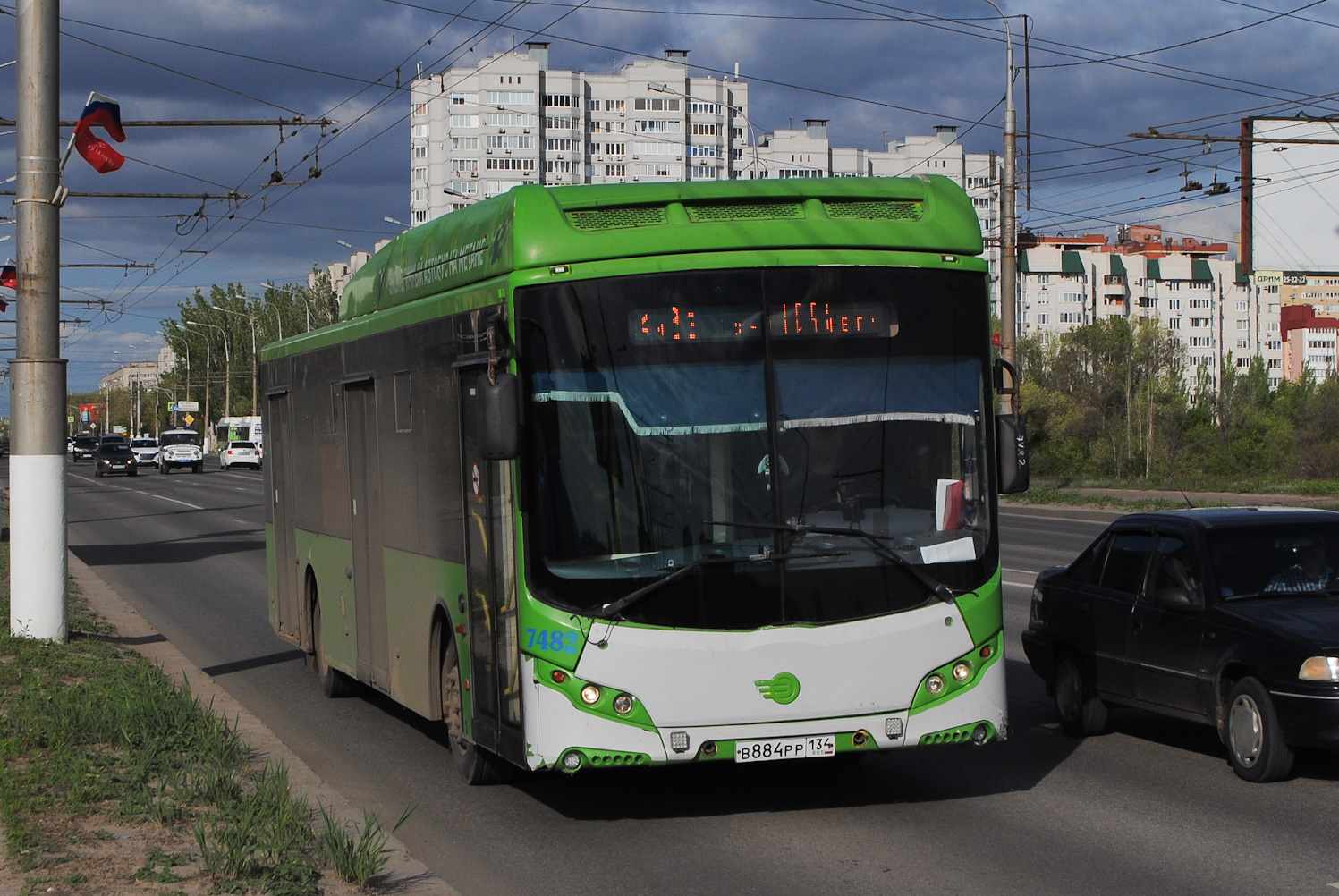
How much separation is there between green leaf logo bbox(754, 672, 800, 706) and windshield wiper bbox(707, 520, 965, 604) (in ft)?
2.09

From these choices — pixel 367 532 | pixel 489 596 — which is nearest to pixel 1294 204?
pixel 367 532

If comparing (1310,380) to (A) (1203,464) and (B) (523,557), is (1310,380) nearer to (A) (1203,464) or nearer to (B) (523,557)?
(A) (1203,464)

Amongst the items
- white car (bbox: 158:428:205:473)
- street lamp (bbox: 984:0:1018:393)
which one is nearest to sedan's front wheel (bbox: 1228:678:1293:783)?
street lamp (bbox: 984:0:1018:393)

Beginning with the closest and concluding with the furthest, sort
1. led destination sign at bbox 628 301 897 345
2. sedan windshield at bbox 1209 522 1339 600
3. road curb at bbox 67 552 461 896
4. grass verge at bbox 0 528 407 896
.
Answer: grass verge at bbox 0 528 407 896 → road curb at bbox 67 552 461 896 → led destination sign at bbox 628 301 897 345 → sedan windshield at bbox 1209 522 1339 600

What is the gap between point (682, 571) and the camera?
6.94m

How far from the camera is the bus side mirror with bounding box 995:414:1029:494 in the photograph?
759cm

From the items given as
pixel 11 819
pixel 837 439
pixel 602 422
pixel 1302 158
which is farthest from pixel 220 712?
pixel 1302 158

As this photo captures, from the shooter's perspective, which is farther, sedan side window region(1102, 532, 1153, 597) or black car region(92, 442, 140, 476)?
black car region(92, 442, 140, 476)

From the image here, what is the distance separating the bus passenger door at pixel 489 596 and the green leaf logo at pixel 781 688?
42.5 inches

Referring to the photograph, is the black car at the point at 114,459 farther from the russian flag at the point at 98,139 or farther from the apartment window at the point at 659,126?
the apartment window at the point at 659,126

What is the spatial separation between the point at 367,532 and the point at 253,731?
138 centimetres

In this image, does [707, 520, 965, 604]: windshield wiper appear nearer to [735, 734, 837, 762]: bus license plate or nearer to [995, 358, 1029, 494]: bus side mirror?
[995, 358, 1029, 494]: bus side mirror

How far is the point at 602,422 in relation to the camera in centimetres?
709

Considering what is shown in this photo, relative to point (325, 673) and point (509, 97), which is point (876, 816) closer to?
point (325, 673)
